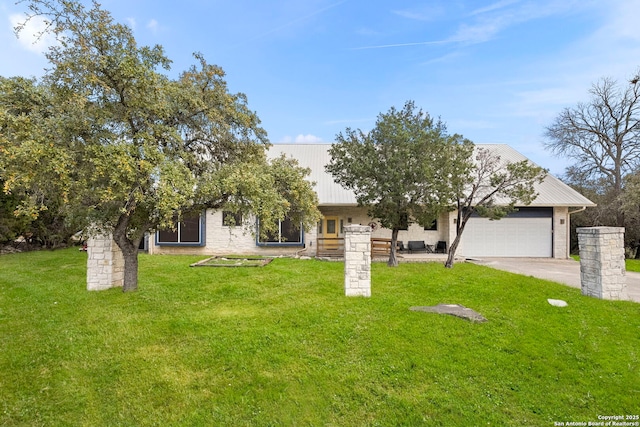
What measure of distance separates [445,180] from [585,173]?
17536 mm

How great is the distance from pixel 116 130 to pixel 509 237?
16480 millimetres

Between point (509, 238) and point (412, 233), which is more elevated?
point (412, 233)

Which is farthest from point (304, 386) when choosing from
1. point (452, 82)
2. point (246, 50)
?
point (452, 82)

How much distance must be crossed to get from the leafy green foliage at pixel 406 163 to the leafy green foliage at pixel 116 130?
4.03 metres

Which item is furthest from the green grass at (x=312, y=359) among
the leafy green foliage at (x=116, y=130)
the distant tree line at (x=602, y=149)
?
the distant tree line at (x=602, y=149)

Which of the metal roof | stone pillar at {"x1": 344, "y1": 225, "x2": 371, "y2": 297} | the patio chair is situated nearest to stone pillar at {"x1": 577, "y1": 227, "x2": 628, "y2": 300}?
stone pillar at {"x1": 344, "y1": 225, "x2": 371, "y2": 297}

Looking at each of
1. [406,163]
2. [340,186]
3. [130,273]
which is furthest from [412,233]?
[130,273]

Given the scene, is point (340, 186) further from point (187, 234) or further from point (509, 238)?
point (509, 238)

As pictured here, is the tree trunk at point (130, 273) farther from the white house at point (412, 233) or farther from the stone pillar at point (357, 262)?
the white house at point (412, 233)

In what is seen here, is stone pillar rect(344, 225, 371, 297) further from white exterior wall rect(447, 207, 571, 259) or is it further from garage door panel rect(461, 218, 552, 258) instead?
garage door panel rect(461, 218, 552, 258)

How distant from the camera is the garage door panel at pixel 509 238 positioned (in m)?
15.2

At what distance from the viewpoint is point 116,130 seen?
18.9 feet

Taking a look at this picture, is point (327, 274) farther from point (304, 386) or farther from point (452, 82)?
point (452, 82)

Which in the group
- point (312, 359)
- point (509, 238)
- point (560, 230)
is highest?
point (560, 230)
